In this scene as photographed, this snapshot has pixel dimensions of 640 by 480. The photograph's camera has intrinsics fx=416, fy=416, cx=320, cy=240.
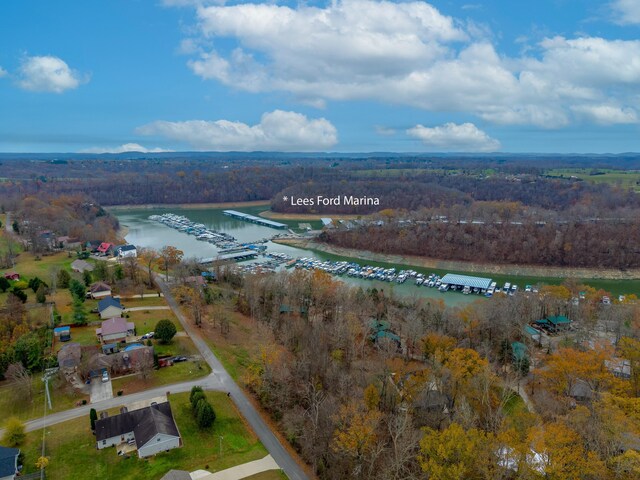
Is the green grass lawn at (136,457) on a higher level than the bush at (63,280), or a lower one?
lower

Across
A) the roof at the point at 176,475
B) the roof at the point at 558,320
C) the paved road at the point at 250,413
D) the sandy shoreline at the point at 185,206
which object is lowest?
the paved road at the point at 250,413

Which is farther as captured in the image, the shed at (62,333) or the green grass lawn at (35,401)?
the shed at (62,333)

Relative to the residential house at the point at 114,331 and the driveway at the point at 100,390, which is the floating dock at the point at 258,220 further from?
the driveway at the point at 100,390

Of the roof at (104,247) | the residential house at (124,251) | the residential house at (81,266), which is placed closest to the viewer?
the residential house at (81,266)

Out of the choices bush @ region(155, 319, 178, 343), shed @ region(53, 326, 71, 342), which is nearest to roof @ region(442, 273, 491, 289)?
bush @ region(155, 319, 178, 343)

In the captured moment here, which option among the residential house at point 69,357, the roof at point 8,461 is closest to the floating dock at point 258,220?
the residential house at point 69,357

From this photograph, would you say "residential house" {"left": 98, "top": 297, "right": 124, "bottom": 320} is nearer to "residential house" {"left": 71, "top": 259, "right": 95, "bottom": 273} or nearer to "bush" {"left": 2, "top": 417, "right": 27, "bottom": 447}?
"residential house" {"left": 71, "top": 259, "right": 95, "bottom": 273}

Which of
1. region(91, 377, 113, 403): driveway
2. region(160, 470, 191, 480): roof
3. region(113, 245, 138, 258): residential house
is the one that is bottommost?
region(91, 377, 113, 403): driveway
